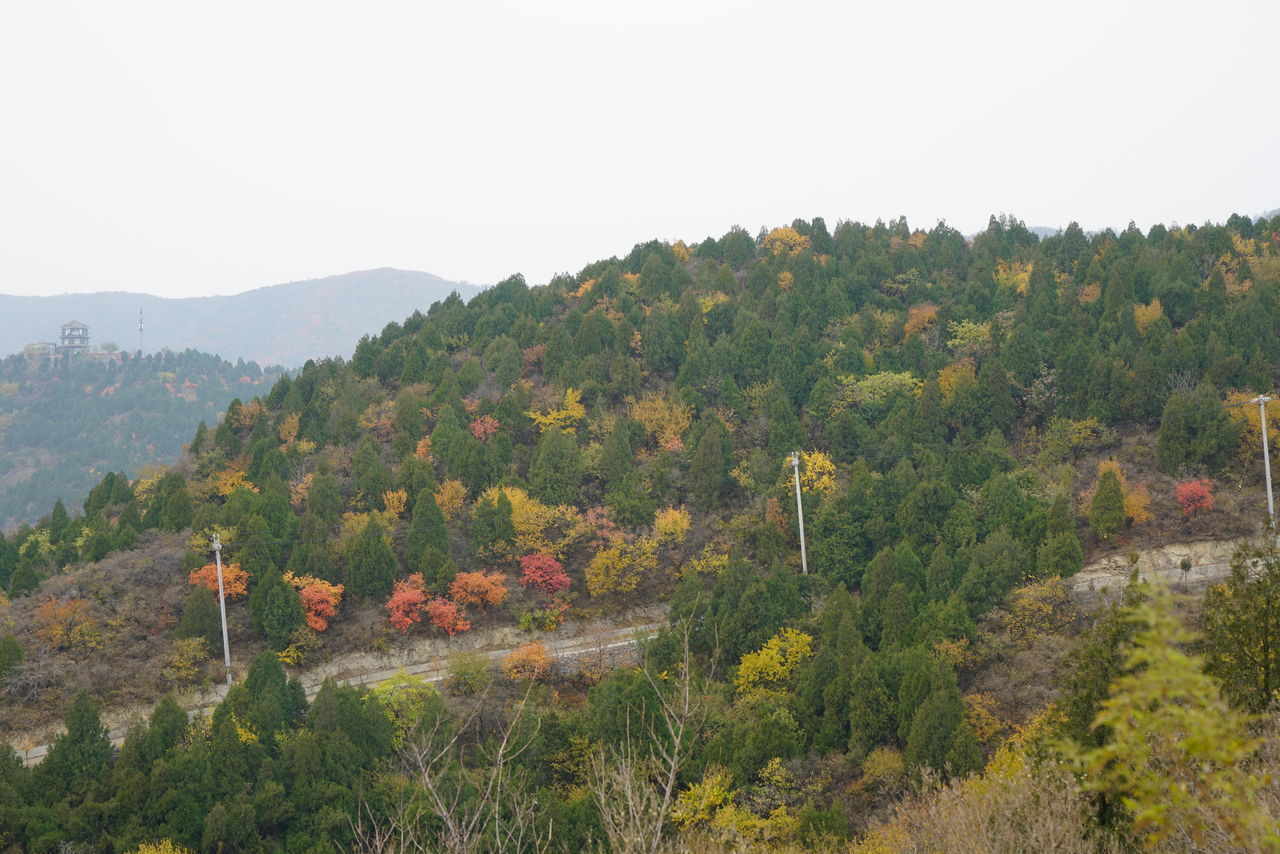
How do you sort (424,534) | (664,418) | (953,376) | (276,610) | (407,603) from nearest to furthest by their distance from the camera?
(276,610) → (407,603) → (424,534) → (953,376) → (664,418)

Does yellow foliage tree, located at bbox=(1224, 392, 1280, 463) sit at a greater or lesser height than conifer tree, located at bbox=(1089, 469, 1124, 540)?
greater

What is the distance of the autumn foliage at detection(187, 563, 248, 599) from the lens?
3103cm

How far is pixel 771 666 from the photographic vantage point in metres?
27.1

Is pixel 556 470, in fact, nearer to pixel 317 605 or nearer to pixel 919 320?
pixel 317 605

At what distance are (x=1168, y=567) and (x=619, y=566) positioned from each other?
16641mm

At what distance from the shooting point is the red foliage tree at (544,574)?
33.0 metres

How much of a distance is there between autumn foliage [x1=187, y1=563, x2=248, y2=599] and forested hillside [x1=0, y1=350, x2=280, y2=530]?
6564 cm

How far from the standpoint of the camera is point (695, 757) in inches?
928

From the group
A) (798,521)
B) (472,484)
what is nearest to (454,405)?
(472,484)

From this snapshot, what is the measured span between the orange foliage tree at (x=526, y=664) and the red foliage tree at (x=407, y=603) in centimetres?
382

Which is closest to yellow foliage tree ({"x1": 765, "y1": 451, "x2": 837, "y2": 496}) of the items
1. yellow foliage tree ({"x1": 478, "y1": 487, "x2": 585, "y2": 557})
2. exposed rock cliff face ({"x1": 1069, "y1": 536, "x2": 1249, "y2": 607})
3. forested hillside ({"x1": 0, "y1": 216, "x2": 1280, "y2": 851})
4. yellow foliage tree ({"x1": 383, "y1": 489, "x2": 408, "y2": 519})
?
forested hillside ({"x1": 0, "y1": 216, "x2": 1280, "y2": 851})

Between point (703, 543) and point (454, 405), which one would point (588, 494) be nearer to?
point (703, 543)

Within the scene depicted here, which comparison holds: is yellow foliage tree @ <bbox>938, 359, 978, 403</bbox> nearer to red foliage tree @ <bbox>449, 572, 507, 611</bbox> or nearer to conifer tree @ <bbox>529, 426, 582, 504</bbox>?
conifer tree @ <bbox>529, 426, 582, 504</bbox>

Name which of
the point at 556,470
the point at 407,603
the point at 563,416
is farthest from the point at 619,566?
the point at 563,416
